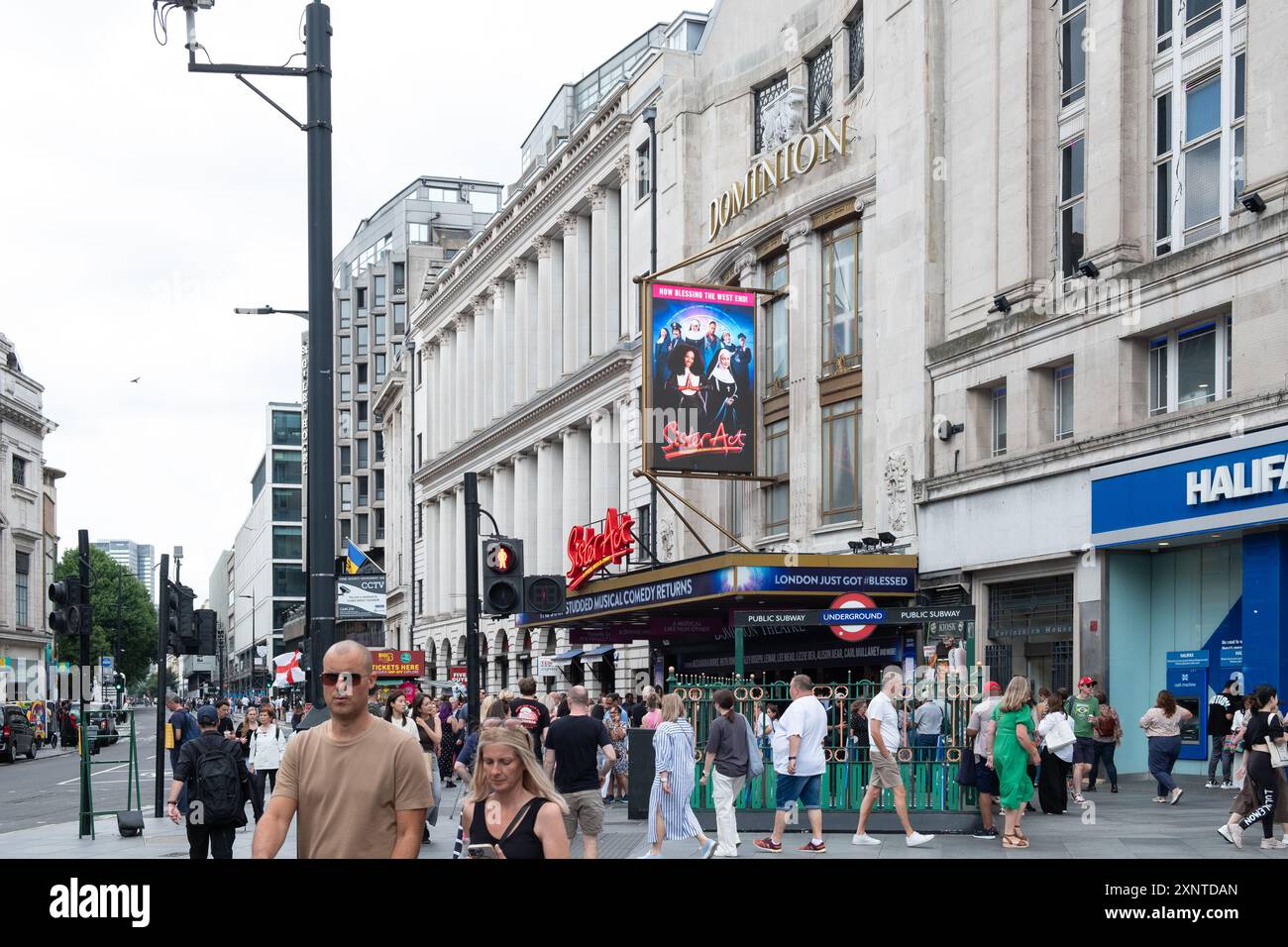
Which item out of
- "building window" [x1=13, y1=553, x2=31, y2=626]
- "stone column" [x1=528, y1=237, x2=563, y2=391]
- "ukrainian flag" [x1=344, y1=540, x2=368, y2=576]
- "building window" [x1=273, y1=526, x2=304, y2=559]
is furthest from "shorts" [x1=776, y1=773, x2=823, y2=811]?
"building window" [x1=273, y1=526, x2=304, y2=559]

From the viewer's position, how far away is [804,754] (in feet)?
52.1

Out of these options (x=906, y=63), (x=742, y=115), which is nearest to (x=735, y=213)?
(x=742, y=115)

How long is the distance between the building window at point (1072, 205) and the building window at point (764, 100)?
40.6 feet

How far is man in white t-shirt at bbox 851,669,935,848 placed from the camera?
54.0 ft

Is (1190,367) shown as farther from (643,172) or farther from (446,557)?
→ (446,557)

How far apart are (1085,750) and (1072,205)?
10.7m

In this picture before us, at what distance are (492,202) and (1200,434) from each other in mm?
105157

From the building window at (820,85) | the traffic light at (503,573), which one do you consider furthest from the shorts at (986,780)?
the building window at (820,85)

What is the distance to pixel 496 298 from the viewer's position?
6856 cm

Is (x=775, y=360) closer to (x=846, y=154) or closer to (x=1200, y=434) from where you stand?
(x=846, y=154)

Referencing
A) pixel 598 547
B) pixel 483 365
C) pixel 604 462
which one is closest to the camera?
pixel 598 547

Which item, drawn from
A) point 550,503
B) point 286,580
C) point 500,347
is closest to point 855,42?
point 550,503

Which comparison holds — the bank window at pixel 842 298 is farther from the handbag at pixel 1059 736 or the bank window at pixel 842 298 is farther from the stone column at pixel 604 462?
the handbag at pixel 1059 736

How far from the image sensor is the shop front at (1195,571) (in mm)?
23172
